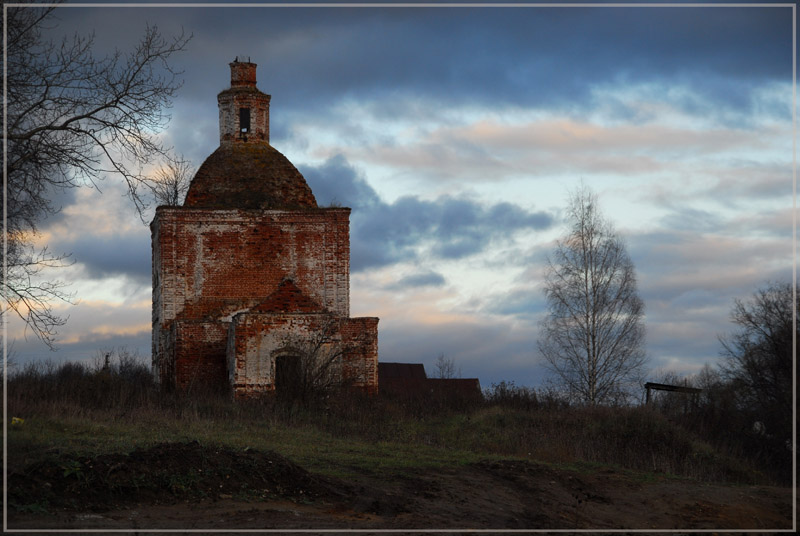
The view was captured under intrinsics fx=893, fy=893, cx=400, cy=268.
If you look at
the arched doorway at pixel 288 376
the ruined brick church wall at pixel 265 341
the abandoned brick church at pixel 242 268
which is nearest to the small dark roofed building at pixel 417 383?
the abandoned brick church at pixel 242 268

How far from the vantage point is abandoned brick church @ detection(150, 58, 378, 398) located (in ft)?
79.9

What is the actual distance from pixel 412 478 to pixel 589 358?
15.2 metres

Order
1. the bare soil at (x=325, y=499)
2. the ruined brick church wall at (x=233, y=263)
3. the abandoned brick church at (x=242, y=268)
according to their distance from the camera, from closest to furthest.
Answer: the bare soil at (x=325, y=499) → the abandoned brick church at (x=242, y=268) → the ruined brick church wall at (x=233, y=263)

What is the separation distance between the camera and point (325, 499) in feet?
35.8

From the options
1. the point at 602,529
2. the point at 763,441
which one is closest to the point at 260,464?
the point at 602,529

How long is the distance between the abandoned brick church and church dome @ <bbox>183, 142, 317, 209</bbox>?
0.03 metres

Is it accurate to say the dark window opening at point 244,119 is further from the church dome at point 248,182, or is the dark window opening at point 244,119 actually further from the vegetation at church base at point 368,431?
the vegetation at church base at point 368,431

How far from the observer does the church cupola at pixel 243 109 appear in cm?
2791

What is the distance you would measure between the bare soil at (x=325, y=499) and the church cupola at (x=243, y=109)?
55.6 feet

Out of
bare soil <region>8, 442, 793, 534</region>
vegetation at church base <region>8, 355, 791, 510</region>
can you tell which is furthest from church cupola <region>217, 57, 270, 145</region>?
bare soil <region>8, 442, 793, 534</region>

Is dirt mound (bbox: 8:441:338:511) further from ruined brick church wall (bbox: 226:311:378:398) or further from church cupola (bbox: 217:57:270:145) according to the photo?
church cupola (bbox: 217:57:270:145)

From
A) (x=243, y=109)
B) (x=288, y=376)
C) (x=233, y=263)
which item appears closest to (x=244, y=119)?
(x=243, y=109)

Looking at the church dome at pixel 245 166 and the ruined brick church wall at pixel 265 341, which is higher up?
the church dome at pixel 245 166

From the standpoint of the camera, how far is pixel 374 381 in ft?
82.3
